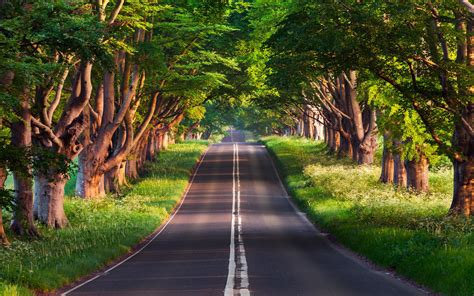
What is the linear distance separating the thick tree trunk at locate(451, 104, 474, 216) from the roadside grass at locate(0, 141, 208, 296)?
420 inches

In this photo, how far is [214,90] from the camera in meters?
51.4

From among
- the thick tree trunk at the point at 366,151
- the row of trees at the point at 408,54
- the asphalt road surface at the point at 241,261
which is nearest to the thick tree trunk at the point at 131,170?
the asphalt road surface at the point at 241,261

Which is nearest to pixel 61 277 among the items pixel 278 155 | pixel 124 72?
pixel 124 72

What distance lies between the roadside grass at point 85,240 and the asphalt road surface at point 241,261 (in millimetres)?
685

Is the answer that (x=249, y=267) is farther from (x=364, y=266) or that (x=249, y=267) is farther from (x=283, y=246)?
(x=283, y=246)

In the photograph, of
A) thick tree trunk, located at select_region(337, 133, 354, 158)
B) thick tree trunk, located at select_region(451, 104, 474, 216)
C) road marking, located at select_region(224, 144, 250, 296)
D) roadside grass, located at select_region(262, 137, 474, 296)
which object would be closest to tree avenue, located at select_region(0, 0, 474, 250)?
thick tree trunk, located at select_region(451, 104, 474, 216)

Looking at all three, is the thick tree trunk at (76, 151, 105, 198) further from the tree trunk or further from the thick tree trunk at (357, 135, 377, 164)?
the thick tree trunk at (357, 135, 377, 164)

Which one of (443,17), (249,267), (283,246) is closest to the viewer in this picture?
(249,267)

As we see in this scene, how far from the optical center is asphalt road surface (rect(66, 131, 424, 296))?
15.5 metres

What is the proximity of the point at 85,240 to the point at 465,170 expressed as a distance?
12.1m

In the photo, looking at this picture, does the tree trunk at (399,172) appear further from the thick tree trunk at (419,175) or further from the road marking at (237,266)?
the road marking at (237,266)

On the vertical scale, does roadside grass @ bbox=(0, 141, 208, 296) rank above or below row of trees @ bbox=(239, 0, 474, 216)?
below

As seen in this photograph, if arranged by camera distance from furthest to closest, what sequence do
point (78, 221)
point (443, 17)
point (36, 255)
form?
point (78, 221), point (443, 17), point (36, 255)

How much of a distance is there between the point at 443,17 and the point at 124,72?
17.8 metres
